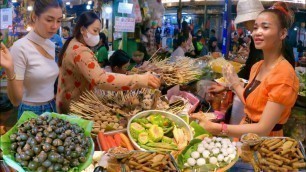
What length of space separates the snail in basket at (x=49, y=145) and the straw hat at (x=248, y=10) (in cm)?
196

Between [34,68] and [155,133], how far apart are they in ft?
2.95

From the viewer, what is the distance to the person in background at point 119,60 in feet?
11.6

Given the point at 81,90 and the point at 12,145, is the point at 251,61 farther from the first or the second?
the point at 12,145

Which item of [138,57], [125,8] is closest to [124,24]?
[125,8]

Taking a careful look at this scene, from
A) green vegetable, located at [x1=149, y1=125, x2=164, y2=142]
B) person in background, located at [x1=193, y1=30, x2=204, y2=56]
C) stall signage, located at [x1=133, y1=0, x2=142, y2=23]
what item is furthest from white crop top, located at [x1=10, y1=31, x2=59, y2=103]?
person in background, located at [x1=193, y1=30, x2=204, y2=56]

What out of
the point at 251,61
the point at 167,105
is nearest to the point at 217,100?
the point at 251,61

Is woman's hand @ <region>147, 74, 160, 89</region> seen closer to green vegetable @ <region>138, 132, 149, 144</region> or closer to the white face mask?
green vegetable @ <region>138, 132, 149, 144</region>

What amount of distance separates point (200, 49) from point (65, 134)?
427 centimetres

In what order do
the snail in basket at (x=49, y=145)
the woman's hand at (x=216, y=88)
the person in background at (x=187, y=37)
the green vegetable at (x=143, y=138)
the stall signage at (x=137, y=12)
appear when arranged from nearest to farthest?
1. the snail in basket at (x=49, y=145)
2. the green vegetable at (x=143, y=138)
3. the woman's hand at (x=216, y=88)
4. the stall signage at (x=137, y=12)
5. the person in background at (x=187, y=37)

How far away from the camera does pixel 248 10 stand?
3086 millimetres

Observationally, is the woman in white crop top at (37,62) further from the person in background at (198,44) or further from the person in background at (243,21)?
the person in background at (198,44)

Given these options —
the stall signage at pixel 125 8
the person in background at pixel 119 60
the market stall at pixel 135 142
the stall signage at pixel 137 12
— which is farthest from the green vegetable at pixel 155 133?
the stall signage at pixel 137 12

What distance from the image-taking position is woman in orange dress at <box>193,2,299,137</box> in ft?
→ 6.68

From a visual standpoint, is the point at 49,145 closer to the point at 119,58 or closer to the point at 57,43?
the point at 57,43
